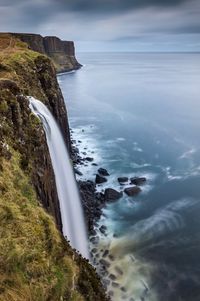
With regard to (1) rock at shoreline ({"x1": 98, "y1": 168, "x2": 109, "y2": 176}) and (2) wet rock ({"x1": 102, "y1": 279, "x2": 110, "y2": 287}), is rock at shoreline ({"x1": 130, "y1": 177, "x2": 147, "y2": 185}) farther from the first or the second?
(2) wet rock ({"x1": 102, "y1": 279, "x2": 110, "y2": 287})

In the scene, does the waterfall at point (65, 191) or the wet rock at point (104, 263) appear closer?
the waterfall at point (65, 191)

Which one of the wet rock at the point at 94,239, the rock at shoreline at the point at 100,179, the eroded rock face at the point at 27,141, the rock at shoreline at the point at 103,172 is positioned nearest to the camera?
the eroded rock face at the point at 27,141

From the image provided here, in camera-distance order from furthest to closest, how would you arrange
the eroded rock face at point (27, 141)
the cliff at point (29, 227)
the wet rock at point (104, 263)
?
1. the wet rock at point (104, 263)
2. the eroded rock face at point (27, 141)
3. the cliff at point (29, 227)

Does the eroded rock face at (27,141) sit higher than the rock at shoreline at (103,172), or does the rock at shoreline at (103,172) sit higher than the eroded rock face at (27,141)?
the eroded rock face at (27,141)

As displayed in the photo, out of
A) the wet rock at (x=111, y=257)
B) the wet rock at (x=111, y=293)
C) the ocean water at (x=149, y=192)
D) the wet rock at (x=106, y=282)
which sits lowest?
the ocean water at (x=149, y=192)

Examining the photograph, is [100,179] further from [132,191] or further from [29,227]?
[29,227]

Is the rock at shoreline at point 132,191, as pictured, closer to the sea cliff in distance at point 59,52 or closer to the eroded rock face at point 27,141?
the eroded rock face at point 27,141

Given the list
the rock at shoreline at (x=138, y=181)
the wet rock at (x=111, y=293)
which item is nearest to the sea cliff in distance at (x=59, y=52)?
the rock at shoreline at (x=138, y=181)

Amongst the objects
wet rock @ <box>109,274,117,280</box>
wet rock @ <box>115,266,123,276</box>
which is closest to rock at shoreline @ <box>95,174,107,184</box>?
wet rock @ <box>115,266,123,276</box>
